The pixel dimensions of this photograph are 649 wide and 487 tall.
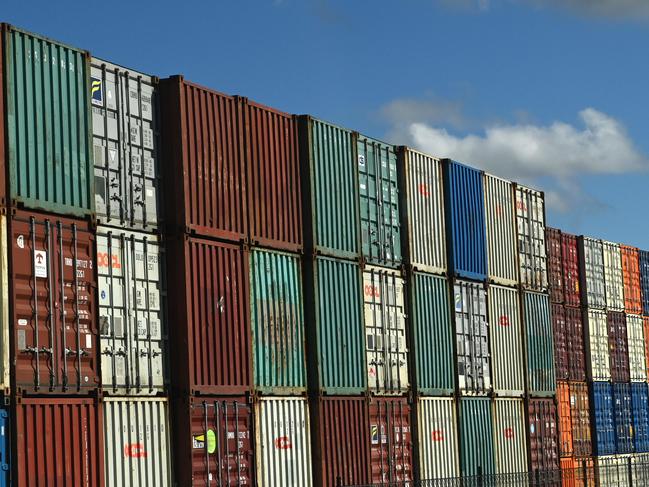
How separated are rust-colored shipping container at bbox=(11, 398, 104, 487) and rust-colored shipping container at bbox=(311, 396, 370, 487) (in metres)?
6.46

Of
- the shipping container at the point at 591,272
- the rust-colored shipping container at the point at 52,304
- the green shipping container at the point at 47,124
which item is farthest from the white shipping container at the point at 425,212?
the shipping container at the point at 591,272

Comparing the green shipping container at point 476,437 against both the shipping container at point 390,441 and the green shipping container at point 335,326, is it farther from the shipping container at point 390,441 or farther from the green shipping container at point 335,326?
the green shipping container at point 335,326

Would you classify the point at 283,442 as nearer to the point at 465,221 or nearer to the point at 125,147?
the point at 125,147

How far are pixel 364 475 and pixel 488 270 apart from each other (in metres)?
8.53

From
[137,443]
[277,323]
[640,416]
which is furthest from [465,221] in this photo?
[640,416]

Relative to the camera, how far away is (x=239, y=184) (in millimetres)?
24438

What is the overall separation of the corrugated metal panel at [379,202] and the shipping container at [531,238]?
696cm

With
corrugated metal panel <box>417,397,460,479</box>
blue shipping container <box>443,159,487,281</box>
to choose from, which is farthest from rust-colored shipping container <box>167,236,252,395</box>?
blue shipping container <box>443,159,487,281</box>

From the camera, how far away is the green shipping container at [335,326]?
2580 cm

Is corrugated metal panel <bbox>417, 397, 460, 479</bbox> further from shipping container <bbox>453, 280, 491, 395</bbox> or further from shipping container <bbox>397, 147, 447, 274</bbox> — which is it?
shipping container <bbox>397, 147, 447, 274</bbox>

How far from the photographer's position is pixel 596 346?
43.2 meters

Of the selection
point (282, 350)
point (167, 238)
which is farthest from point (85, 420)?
point (282, 350)

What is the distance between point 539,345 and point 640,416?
12630 millimetres

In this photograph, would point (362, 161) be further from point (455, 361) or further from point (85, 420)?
point (85, 420)
